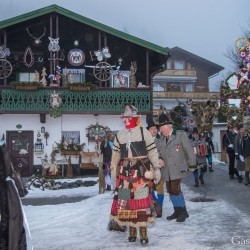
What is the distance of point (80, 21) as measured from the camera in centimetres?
1906

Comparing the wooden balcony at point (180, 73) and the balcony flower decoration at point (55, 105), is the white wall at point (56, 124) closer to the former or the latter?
the balcony flower decoration at point (55, 105)

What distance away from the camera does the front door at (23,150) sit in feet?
59.0

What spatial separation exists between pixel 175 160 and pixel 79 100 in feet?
38.8

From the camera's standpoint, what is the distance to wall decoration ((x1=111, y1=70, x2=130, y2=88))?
19.7 metres

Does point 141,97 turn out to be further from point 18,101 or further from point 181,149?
point 181,149

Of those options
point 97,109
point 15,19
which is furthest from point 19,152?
point 15,19

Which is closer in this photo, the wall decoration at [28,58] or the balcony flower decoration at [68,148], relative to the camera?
the balcony flower decoration at [68,148]

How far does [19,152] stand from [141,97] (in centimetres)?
636

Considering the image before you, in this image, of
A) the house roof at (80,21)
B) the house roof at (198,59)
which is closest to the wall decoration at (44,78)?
the house roof at (80,21)

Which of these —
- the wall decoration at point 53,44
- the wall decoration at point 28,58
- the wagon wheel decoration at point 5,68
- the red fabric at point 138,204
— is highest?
the wall decoration at point 53,44

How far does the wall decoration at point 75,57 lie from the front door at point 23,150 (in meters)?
4.14

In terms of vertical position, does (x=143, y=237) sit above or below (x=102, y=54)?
below

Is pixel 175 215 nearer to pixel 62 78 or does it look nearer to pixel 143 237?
pixel 143 237

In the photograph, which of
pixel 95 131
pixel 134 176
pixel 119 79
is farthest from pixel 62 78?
pixel 134 176
